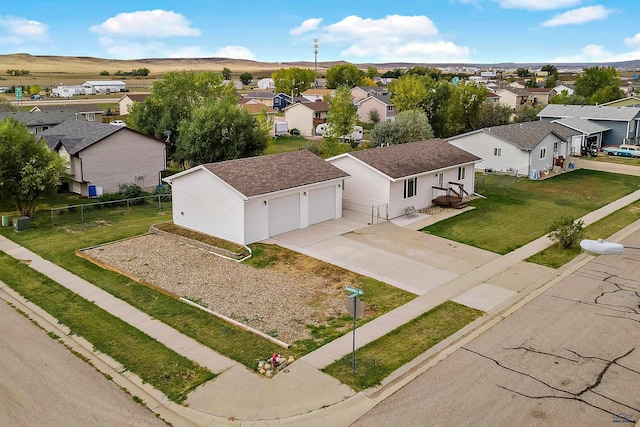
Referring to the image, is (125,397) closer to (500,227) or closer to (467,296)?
(467,296)

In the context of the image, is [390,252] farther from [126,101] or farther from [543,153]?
[126,101]

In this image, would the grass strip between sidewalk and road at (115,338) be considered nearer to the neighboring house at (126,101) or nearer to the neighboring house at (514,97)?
the neighboring house at (126,101)

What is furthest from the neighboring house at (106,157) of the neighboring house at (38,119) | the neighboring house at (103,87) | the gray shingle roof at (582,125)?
the neighboring house at (103,87)

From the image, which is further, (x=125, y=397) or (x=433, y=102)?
(x=433, y=102)

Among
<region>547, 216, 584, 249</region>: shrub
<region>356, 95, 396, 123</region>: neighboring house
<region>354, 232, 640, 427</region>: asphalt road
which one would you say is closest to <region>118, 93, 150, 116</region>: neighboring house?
<region>356, 95, 396, 123</region>: neighboring house

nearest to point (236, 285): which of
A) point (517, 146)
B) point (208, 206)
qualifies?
point (208, 206)

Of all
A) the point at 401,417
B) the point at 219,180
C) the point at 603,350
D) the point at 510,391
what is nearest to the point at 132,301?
the point at 219,180
